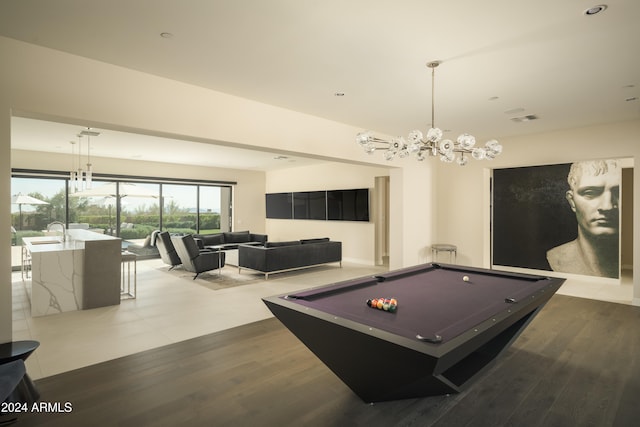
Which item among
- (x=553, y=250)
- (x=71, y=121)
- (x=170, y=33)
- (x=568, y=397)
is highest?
(x=170, y=33)

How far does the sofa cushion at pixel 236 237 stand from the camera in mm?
9547

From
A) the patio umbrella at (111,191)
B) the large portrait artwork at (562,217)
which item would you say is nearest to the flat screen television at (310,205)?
the patio umbrella at (111,191)

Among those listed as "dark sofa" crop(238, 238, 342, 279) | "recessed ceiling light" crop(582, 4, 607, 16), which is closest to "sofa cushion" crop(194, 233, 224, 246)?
"dark sofa" crop(238, 238, 342, 279)

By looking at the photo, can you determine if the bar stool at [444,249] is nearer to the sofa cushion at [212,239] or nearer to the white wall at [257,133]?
the white wall at [257,133]

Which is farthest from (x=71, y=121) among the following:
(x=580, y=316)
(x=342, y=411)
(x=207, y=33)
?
(x=580, y=316)

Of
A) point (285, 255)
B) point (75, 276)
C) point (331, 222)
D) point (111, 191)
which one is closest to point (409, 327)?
point (75, 276)

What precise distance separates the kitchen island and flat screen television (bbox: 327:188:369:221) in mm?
5494

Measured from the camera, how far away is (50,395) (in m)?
2.59

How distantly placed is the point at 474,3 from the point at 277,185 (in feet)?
31.5

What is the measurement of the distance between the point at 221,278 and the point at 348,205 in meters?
3.85

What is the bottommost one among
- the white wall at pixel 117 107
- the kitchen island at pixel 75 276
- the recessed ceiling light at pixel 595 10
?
the kitchen island at pixel 75 276

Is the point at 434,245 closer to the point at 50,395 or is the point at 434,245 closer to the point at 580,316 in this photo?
the point at 580,316

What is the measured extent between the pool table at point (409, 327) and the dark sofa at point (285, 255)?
3843mm

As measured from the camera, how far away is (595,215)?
592 cm
